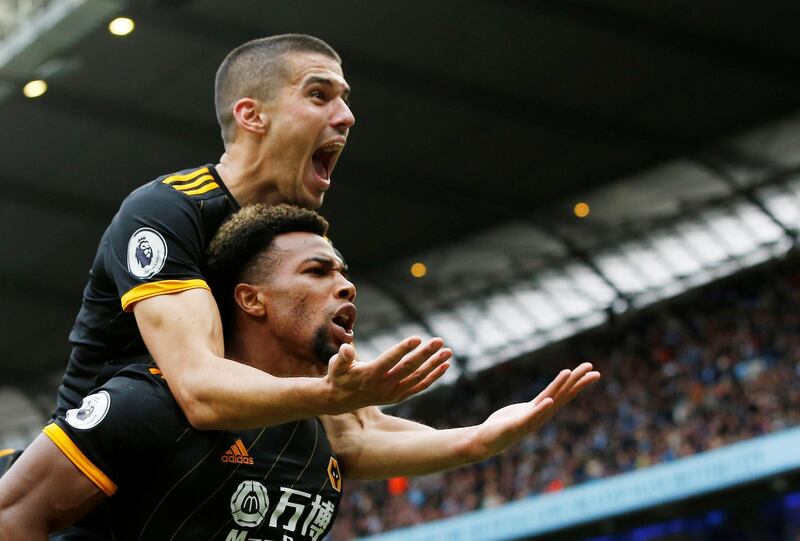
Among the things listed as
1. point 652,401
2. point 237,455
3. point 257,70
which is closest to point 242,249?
point 237,455

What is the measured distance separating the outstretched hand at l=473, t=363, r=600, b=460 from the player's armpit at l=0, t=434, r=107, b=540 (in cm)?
128

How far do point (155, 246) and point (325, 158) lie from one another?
0.94m

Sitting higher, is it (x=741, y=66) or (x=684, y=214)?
(x=741, y=66)

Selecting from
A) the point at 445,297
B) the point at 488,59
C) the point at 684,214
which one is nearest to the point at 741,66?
the point at 488,59

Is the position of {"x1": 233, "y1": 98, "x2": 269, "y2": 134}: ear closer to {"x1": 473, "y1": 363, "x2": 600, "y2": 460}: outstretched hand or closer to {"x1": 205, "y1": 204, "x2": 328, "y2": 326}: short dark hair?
{"x1": 205, "y1": 204, "x2": 328, "y2": 326}: short dark hair

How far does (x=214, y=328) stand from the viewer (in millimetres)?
4441

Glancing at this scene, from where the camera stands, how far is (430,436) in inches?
196

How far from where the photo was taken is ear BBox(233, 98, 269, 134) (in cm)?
519

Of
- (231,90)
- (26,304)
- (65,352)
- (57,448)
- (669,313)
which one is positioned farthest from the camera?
(65,352)

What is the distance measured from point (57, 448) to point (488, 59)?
19.7 metres

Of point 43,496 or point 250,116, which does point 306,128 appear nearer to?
point 250,116

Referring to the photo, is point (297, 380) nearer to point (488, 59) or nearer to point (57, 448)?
point (57, 448)

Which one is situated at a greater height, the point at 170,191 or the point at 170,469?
the point at 170,191

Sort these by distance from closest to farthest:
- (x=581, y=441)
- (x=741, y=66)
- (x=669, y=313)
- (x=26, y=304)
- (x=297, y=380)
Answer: (x=297, y=380), (x=741, y=66), (x=581, y=441), (x=669, y=313), (x=26, y=304)
